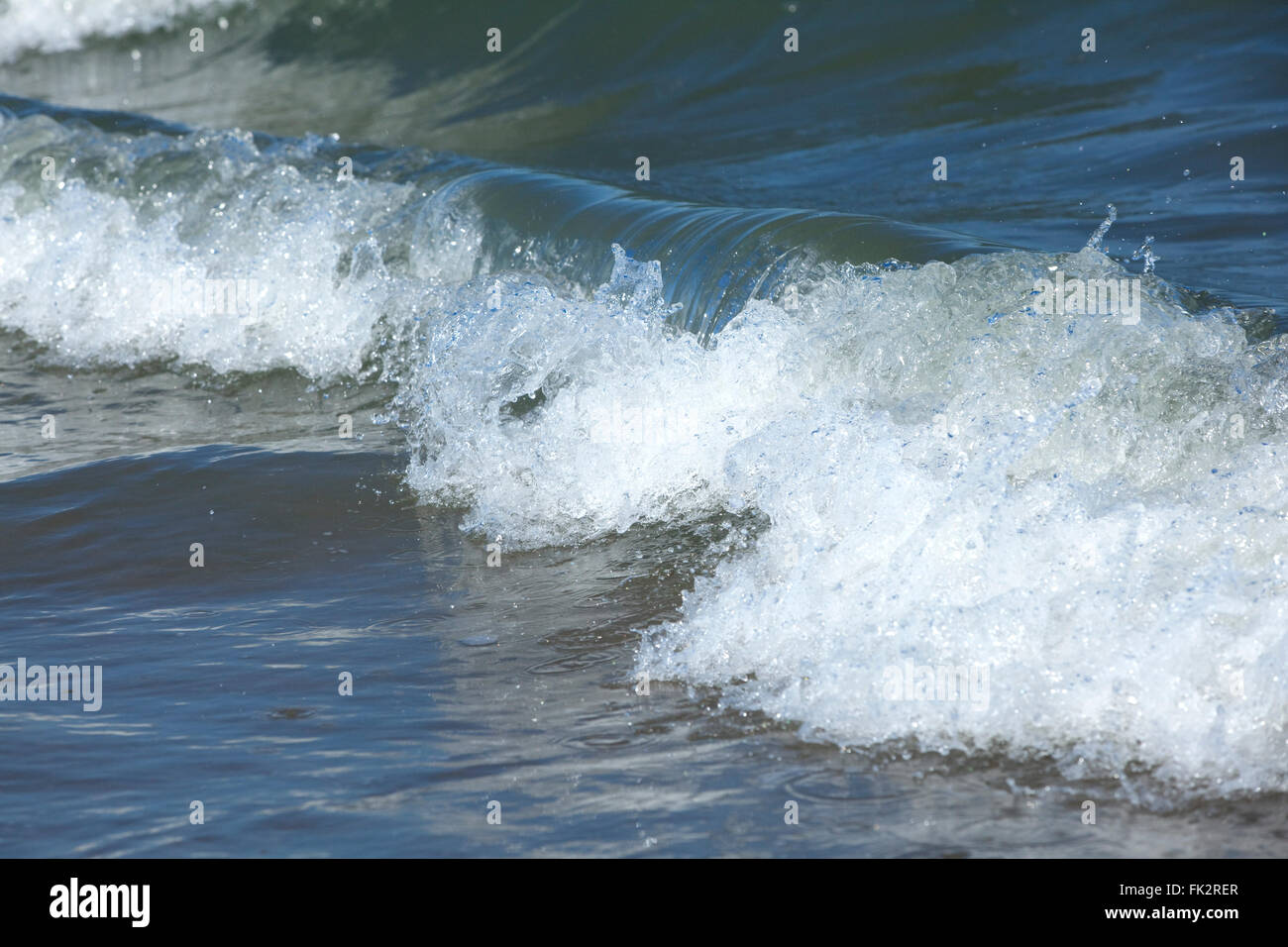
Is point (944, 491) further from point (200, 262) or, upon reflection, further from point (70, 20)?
point (70, 20)

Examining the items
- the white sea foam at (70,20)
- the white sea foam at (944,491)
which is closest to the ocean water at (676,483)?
the white sea foam at (944,491)

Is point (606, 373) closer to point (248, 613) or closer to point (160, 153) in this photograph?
point (248, 613)

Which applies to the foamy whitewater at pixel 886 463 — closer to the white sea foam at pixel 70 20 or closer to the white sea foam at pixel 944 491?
the white sea foam at pixel 944 491

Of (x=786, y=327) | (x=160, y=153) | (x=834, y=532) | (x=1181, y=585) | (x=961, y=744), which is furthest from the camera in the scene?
(x=160, y=153)

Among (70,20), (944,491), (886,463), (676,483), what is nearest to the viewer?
(944,491)

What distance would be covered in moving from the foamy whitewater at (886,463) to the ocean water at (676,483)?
0.04 ft

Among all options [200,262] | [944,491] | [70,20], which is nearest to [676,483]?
[944,491]

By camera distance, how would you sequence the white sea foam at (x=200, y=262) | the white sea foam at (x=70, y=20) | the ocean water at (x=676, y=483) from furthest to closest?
the white sea foam at (x=70, y=20)
the white sea foam at (x=200, y=262)
the ocean water at (x=676, y=483)

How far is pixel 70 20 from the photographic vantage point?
1554cm

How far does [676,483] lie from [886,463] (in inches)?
35.8

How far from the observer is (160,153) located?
815 centimetres

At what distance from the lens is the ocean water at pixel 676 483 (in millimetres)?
2670

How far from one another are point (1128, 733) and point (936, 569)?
2.04 feet
